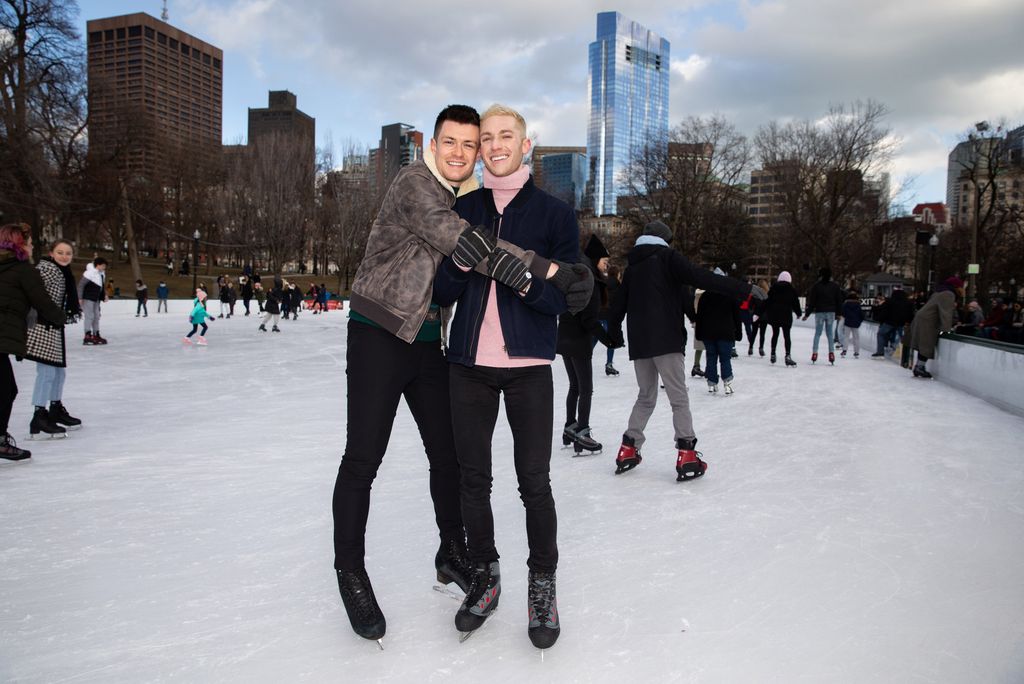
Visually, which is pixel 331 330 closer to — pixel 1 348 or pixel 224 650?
pixel 1 348

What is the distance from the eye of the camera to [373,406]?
2010mm

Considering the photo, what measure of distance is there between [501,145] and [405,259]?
0.45 meters

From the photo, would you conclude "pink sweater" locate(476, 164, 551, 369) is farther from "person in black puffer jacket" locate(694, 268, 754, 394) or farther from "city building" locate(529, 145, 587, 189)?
"person in black puffer jacket" locate(694, 268, 754, 394)

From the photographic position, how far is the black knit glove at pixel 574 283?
6.42 ft

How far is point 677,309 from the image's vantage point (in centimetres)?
407

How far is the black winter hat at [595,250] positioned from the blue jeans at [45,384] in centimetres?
393

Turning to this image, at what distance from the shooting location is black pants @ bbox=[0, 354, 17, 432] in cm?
412

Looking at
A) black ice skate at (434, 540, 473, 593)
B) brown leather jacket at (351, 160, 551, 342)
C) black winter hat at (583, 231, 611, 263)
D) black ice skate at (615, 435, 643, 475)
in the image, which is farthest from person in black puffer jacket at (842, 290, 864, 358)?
brown leather jacket at (351, 160, 551, 342)

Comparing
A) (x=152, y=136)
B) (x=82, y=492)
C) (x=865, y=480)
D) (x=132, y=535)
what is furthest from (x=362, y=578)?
(x=152, y=136)

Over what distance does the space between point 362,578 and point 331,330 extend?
53.5 ft

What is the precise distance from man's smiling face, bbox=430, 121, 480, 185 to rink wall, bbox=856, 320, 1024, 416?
6921 millimetres

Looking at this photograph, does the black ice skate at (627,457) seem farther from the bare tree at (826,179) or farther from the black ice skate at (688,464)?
the bare tree at (826,179)

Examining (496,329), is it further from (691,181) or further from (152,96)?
(152,96)

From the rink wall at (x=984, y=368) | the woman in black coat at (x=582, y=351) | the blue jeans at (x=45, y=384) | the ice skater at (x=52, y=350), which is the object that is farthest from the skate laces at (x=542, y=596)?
the rink wall at (x=984, y=368)
